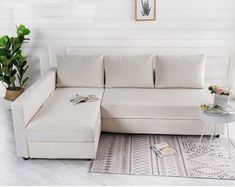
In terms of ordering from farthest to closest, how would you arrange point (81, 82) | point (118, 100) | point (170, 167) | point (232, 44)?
1. point (232, 44)
2. point (81, 82)
3. point (118, 100)
4. point (170, 167)

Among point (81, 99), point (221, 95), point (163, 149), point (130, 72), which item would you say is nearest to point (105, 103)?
point (81, 99)

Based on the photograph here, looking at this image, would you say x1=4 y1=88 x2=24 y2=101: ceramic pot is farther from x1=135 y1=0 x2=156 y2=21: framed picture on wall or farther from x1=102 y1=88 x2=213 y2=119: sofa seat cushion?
x1=135 y1=0 x2=156 y2=21: framed picture on wall

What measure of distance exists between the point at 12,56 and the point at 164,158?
7.94 feet

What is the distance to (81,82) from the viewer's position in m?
3.79

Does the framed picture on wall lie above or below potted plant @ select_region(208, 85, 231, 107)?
above

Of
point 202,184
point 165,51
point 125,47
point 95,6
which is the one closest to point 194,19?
point 165,51

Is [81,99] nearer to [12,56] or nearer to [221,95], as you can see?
[12,56]

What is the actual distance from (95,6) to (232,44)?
1.91 m

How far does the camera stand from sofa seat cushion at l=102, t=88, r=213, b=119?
322 centimetres

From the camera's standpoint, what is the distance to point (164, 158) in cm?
Result: 296

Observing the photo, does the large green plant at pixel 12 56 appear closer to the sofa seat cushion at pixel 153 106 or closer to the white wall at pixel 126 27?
the white wall at pixel 126 27

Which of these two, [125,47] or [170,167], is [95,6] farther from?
[170,167]

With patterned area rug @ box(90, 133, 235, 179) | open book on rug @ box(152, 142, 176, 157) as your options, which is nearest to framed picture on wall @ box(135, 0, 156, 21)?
patterned area rug @ box(90, 133, 235, 179)

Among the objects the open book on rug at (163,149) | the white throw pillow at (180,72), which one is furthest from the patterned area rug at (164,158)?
the white throw pillow at (180,72)
